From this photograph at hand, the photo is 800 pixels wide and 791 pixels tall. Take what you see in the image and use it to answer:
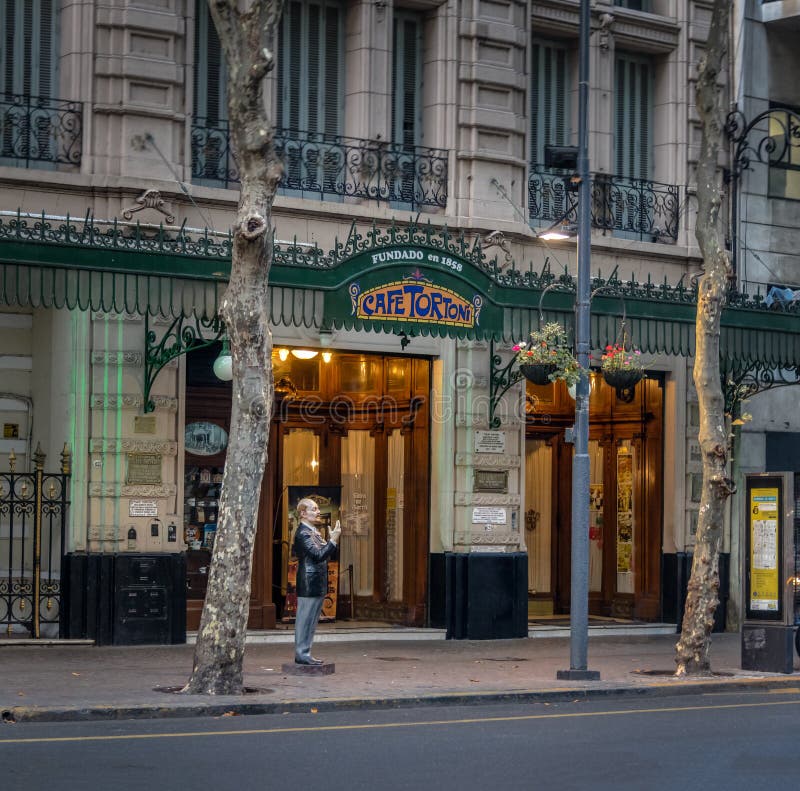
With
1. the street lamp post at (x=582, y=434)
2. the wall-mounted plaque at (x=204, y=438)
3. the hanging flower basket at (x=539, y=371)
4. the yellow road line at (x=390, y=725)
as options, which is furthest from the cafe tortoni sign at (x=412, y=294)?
the yellow road line at (x=390, y=725)

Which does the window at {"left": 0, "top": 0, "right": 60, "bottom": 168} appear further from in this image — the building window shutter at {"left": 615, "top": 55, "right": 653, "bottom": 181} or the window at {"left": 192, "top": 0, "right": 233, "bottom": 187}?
the building window shutter at {"left": 615, "top": 55, "right": 653, "bottom": 181}

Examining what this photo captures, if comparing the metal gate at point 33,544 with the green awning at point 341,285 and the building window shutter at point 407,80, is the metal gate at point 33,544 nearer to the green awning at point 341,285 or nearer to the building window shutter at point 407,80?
the green awning at point 341,285

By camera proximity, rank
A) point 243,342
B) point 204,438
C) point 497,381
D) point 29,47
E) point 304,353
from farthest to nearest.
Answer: point 497,381 → point 304,353 → point 204,438 → point 29,47 → point 243,342

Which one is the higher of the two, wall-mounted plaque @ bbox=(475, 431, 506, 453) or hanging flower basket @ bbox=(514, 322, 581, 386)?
hanging flower basket @ bbox=(514, 322, 581, 386)

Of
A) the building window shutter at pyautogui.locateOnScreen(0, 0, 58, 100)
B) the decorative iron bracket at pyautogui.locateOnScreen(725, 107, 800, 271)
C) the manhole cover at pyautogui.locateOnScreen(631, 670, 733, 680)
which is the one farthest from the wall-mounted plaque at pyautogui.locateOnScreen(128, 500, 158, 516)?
the decorative iron bracket at pyautogui.locateOnScreen(725, 107, 800, 271)

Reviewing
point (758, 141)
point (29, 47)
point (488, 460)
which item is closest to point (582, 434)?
point (488, 460)

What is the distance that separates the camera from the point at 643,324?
19969 mm

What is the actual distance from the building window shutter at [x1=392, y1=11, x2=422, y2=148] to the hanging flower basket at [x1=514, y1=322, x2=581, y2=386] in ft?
14.7

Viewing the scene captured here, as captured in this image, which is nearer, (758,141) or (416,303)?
(416,303)

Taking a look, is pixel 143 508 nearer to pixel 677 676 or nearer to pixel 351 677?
pixel 351 677

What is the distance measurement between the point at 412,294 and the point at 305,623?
163 inches

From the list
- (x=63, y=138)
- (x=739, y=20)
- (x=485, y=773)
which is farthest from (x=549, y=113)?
(x=485, y=773)

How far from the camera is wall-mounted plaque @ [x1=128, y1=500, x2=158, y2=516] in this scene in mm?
18281

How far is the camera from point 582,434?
653 inches
